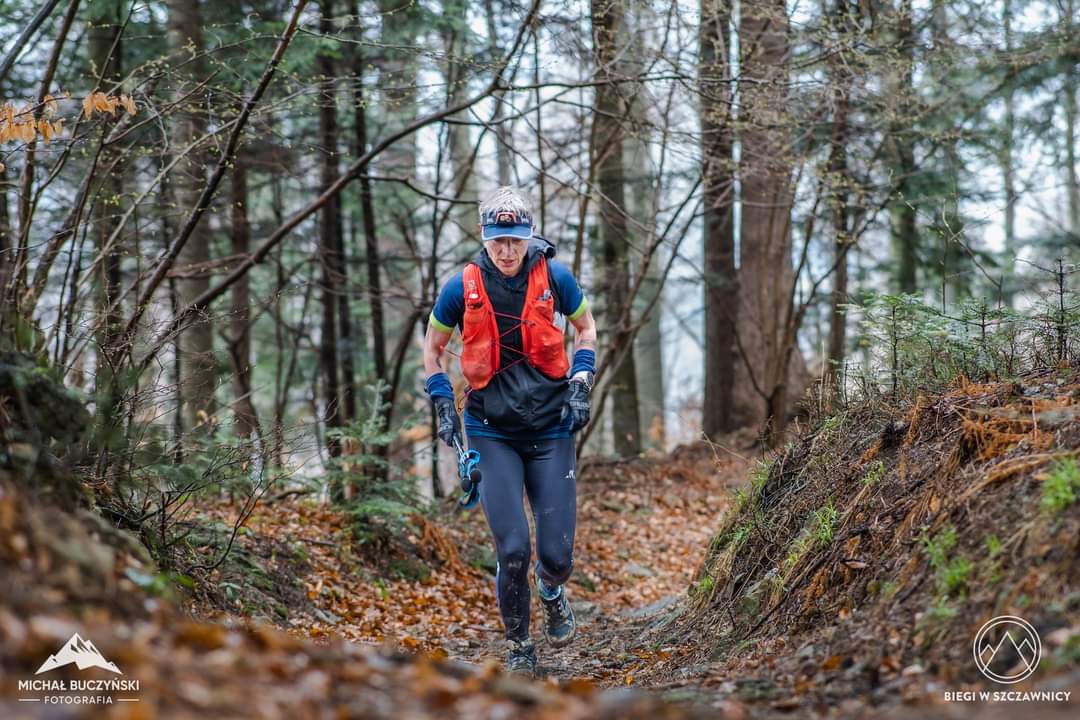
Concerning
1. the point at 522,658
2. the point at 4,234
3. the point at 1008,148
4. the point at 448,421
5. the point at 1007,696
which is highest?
the point at 1008,148

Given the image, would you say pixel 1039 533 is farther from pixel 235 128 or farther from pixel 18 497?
pixel 235 128

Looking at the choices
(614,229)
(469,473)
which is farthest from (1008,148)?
(469,473)

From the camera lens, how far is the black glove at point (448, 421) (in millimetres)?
5320

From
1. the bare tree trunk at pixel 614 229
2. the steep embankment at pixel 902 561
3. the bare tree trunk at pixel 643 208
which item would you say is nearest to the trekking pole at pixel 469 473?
the steep embankment at pixel 902 561

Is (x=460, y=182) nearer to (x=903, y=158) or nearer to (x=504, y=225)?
(x=903, y=158)

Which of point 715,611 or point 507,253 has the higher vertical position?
point 507,253

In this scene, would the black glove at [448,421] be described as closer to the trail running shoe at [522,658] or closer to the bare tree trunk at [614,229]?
the trail running shoe at [522,658]

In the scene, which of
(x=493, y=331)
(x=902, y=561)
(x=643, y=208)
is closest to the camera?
(x=902, y=561)

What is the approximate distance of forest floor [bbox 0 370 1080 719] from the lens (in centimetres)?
268

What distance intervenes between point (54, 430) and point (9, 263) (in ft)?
8.01

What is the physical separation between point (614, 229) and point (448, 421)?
17.5 ft

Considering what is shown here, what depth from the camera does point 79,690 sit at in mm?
2641

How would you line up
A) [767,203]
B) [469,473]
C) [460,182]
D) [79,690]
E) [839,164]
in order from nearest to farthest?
[79,690]
[469,473]
[767,203]
[839,164]
[460,182]

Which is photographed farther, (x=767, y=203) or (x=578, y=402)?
(x=767, y=203)
